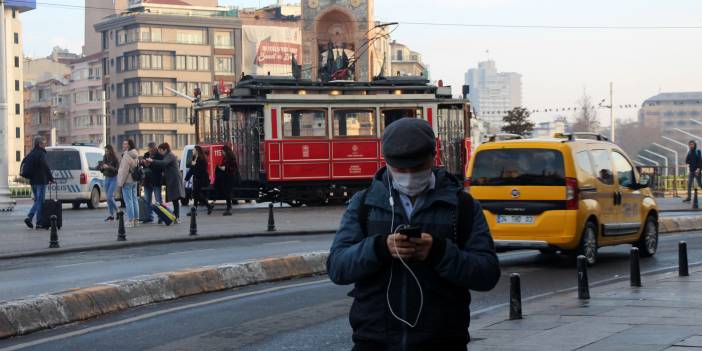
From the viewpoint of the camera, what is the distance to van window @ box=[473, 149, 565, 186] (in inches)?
611

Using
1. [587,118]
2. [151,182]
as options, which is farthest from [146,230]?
[587,118]

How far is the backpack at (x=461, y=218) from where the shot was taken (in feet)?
15.0

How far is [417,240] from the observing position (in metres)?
4.28

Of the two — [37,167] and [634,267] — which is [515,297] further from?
[37,167]

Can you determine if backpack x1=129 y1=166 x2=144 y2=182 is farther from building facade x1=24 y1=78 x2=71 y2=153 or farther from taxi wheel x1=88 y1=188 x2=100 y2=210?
building facade x1=24 y1=78 x2=71 y2=153

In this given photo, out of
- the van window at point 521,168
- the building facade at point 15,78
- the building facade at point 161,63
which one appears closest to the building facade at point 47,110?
the building facade at point 15,78

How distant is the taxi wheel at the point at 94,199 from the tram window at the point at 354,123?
717cm

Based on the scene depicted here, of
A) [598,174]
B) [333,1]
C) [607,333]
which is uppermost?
[333,1]

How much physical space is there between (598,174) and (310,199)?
18.2 m

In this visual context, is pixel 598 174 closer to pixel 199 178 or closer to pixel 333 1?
pixel 199 178

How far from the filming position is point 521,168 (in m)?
15.6

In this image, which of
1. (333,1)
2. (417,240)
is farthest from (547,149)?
(333,1)

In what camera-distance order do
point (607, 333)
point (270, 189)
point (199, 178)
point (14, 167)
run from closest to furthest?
point (607, 333) → point (199, 178) → point (270, 189) → point (14, 167)

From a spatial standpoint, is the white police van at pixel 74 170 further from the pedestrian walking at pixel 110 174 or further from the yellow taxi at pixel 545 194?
the yellow taxi at pixel 545 194
